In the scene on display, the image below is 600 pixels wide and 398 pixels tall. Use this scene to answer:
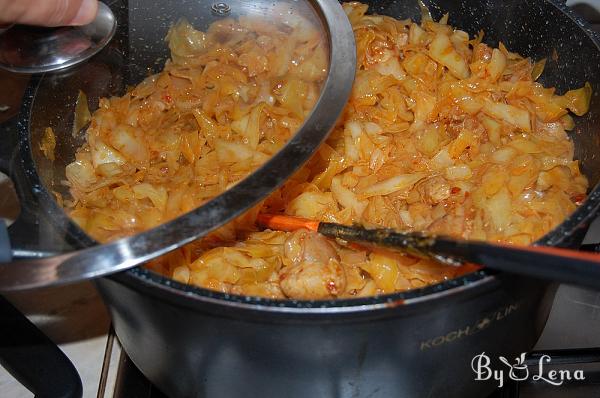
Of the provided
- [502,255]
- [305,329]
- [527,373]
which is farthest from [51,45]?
[527,373]

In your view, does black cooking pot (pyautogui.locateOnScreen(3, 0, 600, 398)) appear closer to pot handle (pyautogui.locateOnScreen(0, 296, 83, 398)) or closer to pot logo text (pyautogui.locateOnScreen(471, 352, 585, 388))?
pot logo text (pyautogui.locateOnScreen(471, 352, 585, 388))

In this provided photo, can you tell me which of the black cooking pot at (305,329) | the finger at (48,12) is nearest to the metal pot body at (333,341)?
the black cooking pot at (305,329)

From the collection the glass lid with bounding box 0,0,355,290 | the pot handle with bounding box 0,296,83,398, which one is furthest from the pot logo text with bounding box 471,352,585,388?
the pot handle with bounding box 0,296,83,398

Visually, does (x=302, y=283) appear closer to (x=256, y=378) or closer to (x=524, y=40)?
(x=256, y=378)

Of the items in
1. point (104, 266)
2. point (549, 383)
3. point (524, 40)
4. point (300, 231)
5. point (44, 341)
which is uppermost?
point (524, 40)

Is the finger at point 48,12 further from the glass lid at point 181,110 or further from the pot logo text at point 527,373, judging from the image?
the pot logo text at point 527,373

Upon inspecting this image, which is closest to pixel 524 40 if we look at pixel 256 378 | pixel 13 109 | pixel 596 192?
pixel 596 192
